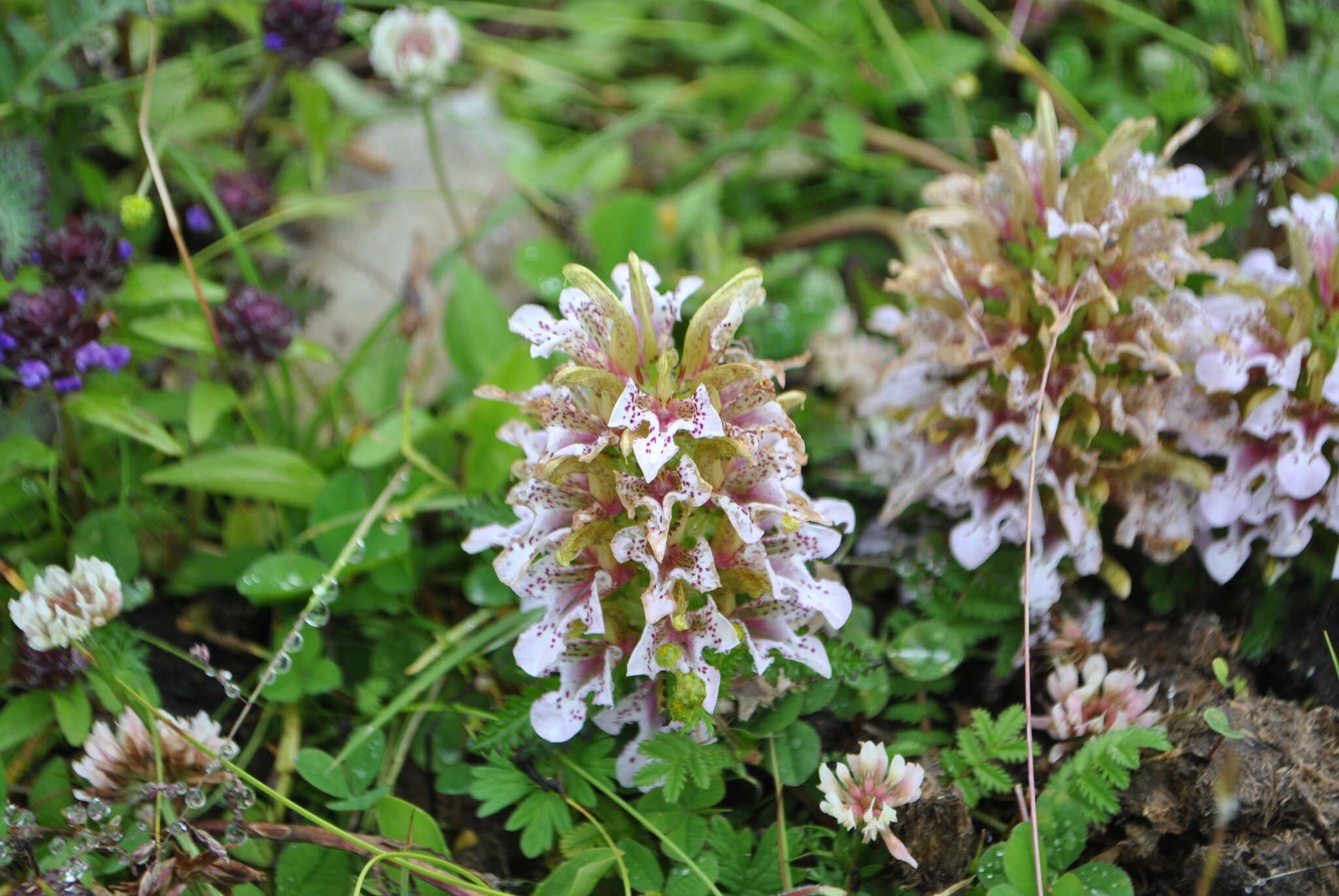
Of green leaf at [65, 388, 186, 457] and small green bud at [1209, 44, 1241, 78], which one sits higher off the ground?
small green bud at [1209, 44, 1241, 78]

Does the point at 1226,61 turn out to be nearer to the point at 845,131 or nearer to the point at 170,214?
the point at 845,131

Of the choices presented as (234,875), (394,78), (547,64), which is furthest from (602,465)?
(547,64)

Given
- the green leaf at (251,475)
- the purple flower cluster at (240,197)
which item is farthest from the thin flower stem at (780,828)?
the purple flower cluster at (240,197)

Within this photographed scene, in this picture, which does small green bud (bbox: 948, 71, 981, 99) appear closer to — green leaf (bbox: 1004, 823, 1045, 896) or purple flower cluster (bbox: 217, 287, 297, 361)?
purple flower cluster (bbox: 217, 287, 297, 361)

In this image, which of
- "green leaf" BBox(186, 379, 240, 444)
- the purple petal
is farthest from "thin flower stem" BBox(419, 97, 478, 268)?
the purple petal

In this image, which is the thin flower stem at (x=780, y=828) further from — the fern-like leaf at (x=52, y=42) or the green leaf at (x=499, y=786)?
the fern-like leaf at (x=52, y=42)

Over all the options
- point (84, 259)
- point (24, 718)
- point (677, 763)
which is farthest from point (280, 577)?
point (677, 763)
